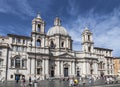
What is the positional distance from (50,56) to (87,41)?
781 inches

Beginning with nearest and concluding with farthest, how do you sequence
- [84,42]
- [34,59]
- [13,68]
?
[13,68] → [34,59] → [84,42]

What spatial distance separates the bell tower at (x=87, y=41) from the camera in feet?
252

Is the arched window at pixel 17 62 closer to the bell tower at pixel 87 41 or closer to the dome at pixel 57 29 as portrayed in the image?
the dome at pixel 57 29

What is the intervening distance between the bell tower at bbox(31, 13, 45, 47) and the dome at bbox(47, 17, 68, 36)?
10.3m

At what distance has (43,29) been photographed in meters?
65.7

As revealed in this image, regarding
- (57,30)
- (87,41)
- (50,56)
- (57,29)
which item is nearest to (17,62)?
(50,56)

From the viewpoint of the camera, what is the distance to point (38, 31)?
6488cm

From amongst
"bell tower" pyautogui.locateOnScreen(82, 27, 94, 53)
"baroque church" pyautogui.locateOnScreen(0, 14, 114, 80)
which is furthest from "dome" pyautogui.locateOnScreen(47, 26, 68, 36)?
"bell tower" pyautogui.locateOnScreen(82, 27, 94, 53)

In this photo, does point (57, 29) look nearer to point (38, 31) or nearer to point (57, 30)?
point (57, 30)

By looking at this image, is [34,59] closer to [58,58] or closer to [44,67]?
[44,67]

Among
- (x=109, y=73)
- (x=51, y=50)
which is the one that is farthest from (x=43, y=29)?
(x=109, y=73)

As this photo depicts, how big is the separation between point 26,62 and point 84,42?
2903 centimetres

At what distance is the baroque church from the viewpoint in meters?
56.7

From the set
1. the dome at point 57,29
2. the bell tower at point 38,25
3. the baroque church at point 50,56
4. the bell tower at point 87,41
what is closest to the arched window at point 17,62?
the baroque church at point 50,56
